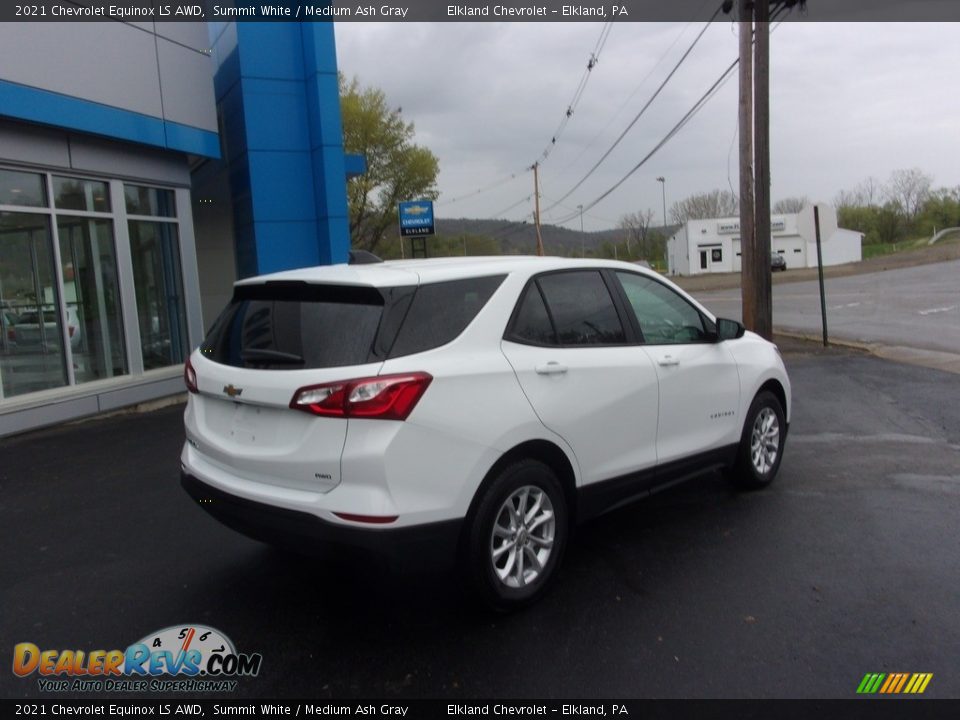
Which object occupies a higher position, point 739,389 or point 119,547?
point 739,389

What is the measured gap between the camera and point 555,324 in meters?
4.03

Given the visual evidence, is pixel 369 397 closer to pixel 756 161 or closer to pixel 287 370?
pixel 287 370

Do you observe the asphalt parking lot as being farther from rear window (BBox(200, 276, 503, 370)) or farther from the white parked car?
the white parked car

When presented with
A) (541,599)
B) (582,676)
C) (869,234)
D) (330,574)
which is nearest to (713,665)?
(582,676)

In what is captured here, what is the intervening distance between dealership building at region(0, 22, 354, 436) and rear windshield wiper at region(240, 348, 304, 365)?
6.61m

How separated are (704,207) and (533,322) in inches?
3772

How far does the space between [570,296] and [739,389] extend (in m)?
1.68

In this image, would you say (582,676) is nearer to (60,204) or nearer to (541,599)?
(541,599)

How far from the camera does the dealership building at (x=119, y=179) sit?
9.00 metres

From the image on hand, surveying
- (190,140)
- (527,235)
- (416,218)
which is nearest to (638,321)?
(190,140)

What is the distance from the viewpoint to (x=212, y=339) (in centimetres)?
404

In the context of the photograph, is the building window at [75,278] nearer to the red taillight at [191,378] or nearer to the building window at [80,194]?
the building window at [80,194]

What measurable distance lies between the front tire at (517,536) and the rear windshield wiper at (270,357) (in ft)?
3.52

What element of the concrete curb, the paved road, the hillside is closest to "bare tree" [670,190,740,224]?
the hillside
